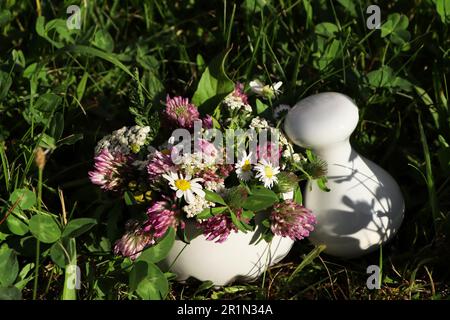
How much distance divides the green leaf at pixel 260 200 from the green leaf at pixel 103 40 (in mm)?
594

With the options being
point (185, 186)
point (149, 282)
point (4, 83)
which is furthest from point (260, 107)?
point (4, 83)

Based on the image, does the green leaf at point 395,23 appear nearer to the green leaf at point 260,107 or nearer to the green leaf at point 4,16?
the green leaf at point 260,107

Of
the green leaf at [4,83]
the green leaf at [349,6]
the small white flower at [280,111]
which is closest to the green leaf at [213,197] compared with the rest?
the small white flower at [280,111]

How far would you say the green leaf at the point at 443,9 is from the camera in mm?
1455

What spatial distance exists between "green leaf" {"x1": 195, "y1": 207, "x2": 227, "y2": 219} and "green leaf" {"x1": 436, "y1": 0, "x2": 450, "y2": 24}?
0.67m

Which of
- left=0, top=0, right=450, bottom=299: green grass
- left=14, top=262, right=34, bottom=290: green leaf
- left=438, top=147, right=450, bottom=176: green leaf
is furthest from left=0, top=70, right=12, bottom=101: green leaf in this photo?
left=438, top=147, right=450, bottom=176: green leaf

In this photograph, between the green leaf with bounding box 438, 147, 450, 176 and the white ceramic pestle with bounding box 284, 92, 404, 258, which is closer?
the white ceramic pestle with bounding box 284, 92, 404, 258

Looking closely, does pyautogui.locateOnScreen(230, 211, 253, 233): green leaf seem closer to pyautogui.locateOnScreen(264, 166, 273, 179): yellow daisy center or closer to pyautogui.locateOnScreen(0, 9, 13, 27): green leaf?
pyautogui.locateOnScreen(264, 166, 273, 179): yellow daisy center

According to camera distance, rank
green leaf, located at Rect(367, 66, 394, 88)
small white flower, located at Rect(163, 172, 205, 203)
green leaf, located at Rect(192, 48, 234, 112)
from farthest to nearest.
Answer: green leaf, located at Rect(367, 66, 394, 88), green leaf, located at Rect(192, 48, 234, 112), small white flower, located at Rect(163, 172, 205, 203)

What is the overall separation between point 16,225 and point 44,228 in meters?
0.05

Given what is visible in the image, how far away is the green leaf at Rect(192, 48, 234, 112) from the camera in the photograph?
1302mm

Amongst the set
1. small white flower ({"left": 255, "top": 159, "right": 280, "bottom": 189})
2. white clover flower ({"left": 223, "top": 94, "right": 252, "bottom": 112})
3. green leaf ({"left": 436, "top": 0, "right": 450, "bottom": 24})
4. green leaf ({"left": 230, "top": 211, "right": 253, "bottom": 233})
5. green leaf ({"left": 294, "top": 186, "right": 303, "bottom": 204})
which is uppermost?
green leaf ({"left": 436, "top": 0, "right": 450, "bottom": 24})

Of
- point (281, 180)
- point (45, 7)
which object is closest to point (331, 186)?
point (281, 180)
